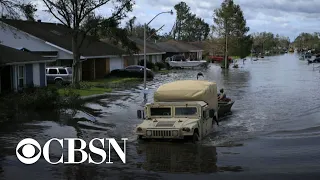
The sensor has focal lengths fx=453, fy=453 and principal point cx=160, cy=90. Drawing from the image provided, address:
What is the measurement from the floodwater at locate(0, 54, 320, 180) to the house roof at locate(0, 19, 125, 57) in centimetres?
1617

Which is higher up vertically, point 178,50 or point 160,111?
point 178,50

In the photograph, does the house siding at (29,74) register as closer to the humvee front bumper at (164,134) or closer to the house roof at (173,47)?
the humvee front bumper at (164,134)

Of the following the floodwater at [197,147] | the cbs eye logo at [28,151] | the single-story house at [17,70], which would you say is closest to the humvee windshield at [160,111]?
the floodwater at [197,147]

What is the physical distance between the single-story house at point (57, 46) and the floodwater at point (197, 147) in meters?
15.0

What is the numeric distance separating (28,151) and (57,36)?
33.4m

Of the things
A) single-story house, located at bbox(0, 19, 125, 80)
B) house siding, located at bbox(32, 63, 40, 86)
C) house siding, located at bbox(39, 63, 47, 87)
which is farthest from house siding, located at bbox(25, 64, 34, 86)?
single-story house, located at bbox(0, 19, 125, 80)

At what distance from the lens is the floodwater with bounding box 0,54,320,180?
464 inches

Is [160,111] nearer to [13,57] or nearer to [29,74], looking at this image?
[13,57]

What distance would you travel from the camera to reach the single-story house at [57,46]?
137ft

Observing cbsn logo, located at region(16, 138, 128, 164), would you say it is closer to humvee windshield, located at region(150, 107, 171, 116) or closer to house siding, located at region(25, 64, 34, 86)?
humvee windshield, located at region(150, 107, 171, 116)

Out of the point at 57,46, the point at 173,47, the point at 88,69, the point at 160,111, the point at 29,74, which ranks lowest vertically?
the point at 160,111

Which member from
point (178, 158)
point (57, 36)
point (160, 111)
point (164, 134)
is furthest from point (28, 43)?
point (178, 158)

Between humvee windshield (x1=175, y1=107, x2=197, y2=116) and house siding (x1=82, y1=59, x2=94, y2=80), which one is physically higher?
house siding (x1=82, y1=59, x2=94, y2=80)

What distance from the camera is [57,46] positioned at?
137 ft
